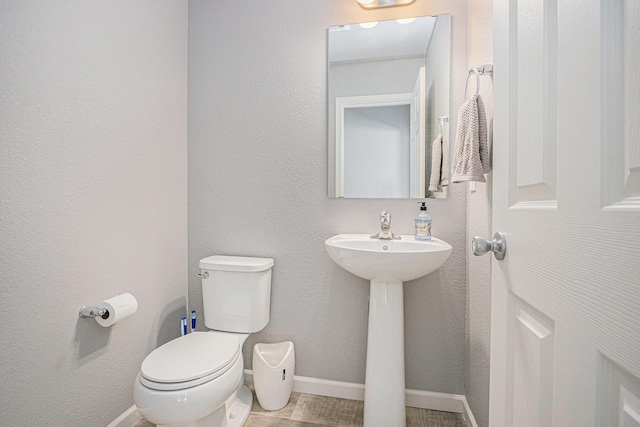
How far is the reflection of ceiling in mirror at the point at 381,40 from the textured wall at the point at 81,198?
0.95 m

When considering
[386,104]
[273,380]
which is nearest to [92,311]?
[273,380]

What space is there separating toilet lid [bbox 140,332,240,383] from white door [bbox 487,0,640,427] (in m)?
0.96

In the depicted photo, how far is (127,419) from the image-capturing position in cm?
143

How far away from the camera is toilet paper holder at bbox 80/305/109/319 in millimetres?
1231

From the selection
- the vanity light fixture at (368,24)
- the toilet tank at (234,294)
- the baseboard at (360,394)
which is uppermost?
the vanity light fixture at (368,24)

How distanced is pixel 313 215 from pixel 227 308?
0.67m

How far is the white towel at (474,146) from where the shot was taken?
109 cm

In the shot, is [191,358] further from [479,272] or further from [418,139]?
[418,139]

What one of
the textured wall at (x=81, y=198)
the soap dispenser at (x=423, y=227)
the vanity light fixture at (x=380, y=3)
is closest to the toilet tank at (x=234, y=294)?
the textured wall at (x=81, y=198)

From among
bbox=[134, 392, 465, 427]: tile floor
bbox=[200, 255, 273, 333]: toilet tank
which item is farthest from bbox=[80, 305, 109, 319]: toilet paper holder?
bbox=[134, 392, 465, 427]: tile floor

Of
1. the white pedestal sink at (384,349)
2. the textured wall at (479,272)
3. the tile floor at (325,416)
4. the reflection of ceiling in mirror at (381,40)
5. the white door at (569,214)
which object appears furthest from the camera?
the reflection of ceiling in mirror at (381,40)

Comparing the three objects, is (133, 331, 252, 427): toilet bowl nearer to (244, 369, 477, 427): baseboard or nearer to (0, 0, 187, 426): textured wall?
(0, 0, 187, 426): textured wall

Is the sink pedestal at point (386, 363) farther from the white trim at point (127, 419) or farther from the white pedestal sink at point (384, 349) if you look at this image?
the white trim at point (127, 419)

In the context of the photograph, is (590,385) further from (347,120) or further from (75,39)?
(75,39)
